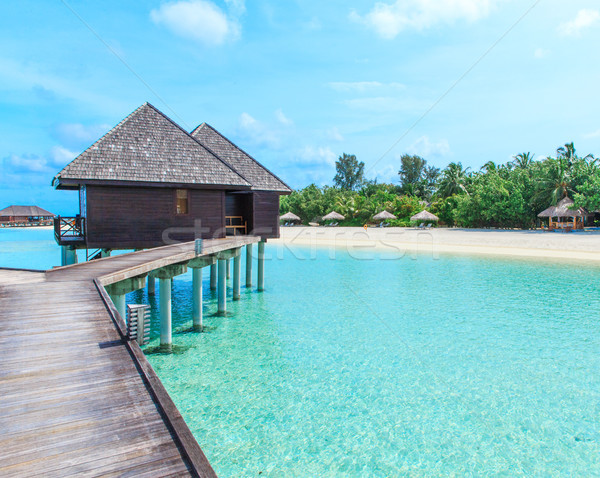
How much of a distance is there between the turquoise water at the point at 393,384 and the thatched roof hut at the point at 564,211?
29481 mm

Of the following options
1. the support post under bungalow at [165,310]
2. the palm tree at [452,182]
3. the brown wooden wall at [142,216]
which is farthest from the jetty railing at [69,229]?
the palm tree at [452,182]

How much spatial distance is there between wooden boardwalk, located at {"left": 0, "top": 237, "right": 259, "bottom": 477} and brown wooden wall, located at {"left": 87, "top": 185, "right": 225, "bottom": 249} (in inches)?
270

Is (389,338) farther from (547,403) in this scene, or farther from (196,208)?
(196,208)

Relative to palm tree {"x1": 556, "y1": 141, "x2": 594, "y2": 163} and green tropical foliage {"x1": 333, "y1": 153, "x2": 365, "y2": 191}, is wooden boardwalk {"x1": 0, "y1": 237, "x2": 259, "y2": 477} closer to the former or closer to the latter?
palm tree {"x1": 556, "y1": 141, "x2": 594, "y2": 163}

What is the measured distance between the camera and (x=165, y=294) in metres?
10.3

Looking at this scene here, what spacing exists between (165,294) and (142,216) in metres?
4.21

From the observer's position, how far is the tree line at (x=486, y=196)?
4416cm

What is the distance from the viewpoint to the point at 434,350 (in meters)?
10.7

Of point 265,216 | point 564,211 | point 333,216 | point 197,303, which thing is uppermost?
point 564,211

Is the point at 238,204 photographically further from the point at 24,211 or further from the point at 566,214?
the point at 24,211

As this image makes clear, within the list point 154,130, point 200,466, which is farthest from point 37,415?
point 154,130

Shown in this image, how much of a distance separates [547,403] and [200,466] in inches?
308

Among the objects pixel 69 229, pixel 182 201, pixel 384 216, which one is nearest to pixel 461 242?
pixel 384 216

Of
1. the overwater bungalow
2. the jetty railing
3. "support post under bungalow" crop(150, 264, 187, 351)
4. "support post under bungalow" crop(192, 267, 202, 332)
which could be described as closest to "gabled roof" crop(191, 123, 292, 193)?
"support post under bungalow" crop(192, 267, 202, 332)
